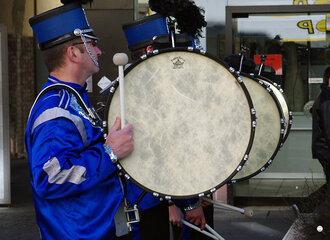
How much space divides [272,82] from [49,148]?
2020 mm

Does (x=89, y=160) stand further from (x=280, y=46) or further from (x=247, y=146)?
(x=280, y=46)

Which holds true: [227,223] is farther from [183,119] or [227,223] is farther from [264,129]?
[183,119]

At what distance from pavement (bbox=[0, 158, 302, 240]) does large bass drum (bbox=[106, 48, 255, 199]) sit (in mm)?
3393

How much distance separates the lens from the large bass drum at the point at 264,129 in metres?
3.39

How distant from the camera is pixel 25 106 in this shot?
365 inches

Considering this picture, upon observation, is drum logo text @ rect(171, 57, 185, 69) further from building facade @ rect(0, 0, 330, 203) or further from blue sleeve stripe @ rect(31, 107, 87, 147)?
building facade @ rect(0, 0, 330, 203)

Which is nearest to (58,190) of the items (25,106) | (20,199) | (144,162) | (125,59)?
(144,162)

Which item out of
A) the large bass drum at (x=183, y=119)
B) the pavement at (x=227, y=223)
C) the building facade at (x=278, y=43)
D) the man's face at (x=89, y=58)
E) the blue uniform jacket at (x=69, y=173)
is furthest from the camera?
the building facade at (x=278, y=43)

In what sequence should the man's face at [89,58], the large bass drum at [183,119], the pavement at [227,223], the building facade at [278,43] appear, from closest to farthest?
1. the large bass drum at [183,119]
2. the man's face at [89,58]
3. the pavement at [227,223]
4. the building facade at [278,43]

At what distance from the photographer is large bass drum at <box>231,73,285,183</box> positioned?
3391mm

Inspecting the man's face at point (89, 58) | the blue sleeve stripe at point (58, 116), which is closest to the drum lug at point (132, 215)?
the blue sleeve stripe at point (58, 116)

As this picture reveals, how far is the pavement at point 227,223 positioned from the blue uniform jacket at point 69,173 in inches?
137

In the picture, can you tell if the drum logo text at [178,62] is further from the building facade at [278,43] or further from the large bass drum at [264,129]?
the building facade at [278,43]

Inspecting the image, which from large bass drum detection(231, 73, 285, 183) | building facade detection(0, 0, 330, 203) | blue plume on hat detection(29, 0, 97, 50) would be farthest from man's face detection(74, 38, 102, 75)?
building facade detection(0, 0, 330, 203)
